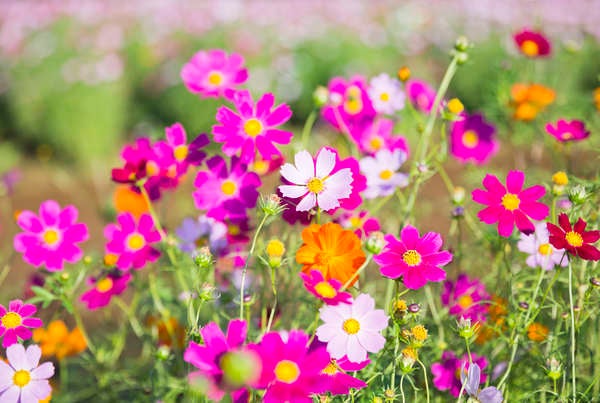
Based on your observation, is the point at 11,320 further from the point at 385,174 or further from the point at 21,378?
the point at 385,174

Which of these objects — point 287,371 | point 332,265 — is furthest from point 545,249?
point 287,371

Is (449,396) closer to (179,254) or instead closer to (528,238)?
(528,238)

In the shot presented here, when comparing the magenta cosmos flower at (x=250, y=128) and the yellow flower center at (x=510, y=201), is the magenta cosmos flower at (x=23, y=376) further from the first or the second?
the yellow flower center at (x=510, y=201)

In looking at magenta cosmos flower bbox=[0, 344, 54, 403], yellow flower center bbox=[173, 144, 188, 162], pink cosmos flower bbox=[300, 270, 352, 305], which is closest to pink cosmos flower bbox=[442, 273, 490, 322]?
pink cosmos flower bbox=[300, 270, 352, 305]

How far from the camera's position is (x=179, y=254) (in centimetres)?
107

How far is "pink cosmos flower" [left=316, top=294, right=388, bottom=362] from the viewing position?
688 millimetres

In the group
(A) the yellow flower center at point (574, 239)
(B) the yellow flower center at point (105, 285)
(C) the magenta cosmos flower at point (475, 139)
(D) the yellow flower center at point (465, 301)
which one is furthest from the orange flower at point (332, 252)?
(C) the magenta cosmos flower at point (475, 139)

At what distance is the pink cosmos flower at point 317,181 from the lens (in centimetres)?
72

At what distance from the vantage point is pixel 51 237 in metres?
1.03

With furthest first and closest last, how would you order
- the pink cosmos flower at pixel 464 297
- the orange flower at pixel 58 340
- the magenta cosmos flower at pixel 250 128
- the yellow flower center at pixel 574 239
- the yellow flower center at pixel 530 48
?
the yellow flower center at pixel 530 48 → the orange flower at pixel 58 340 → the pink cosmos flower at pixel 464 297 → the magenta cosmos flower at pixel 250 128 → the yellow flower center at pixel 574 239

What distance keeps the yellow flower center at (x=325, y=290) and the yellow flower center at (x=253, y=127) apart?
28 cm

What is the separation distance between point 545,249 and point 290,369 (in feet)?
1.47

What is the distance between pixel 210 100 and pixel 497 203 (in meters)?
3.21

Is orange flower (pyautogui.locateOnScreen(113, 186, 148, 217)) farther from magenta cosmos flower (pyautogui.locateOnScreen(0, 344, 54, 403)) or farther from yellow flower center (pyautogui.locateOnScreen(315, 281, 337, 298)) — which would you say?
yellow flower center (pyautogui.locateOnScreen(315, 281, 337, 298))
